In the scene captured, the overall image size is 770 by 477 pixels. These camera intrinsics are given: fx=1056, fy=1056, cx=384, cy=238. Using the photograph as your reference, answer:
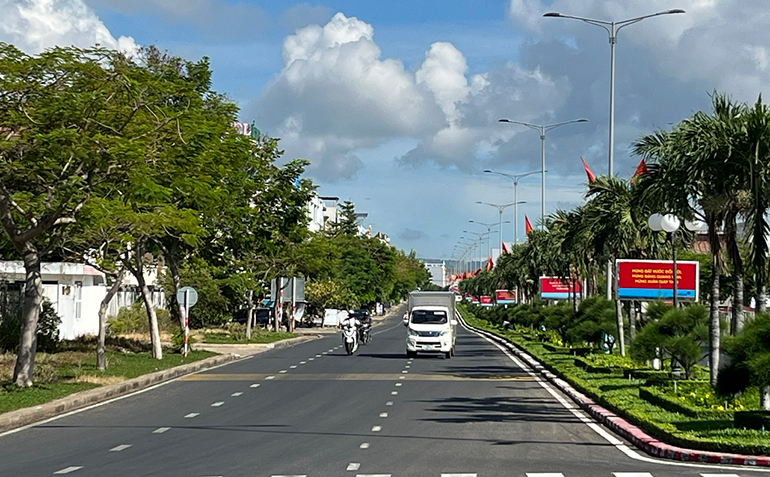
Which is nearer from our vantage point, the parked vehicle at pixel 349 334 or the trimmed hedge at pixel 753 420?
the trimmed hedge at pixel 753 420

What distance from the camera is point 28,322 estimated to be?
931 inches

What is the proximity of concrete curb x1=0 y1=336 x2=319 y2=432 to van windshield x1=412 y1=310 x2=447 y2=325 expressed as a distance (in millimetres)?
8972

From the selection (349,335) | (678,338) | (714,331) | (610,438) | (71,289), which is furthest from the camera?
(71,289)

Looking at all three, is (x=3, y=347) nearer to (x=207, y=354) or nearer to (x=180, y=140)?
(x=207, y=354)

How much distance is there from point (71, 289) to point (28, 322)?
26.7m

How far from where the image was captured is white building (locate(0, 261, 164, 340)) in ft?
145

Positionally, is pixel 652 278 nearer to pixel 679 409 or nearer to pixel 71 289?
pixel 679 409

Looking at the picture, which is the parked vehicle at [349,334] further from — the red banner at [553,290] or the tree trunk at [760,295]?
the tree trunk at [760,295]

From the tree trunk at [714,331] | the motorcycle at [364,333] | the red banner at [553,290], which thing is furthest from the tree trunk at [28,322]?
the red banner at [553,290]

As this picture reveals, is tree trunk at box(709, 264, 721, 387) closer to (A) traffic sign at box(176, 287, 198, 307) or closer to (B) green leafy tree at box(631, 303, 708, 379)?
(B) green leafy tree at box(631, 303, 708, 379)

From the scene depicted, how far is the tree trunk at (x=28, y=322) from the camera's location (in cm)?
2361

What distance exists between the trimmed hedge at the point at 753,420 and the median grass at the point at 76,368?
12982mm

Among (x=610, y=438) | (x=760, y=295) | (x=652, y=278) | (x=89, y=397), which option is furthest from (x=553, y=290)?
(x=610, y=438)

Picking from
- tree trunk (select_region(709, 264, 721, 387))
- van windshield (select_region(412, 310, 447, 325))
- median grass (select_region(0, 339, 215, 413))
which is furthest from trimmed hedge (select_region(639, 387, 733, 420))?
van windshield (select_region(412, 310, 447, 325))
